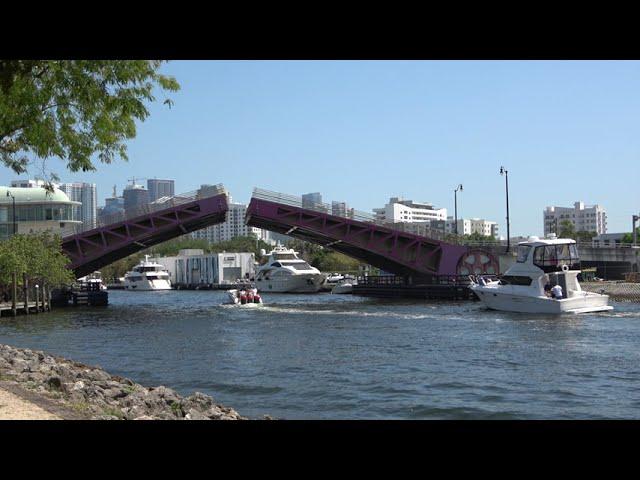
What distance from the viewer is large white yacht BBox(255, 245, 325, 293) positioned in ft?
274

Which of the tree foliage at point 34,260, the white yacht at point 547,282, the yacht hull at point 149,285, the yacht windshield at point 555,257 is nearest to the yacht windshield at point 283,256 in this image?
the yacht hull at point 149,285

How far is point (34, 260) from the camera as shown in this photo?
47062mm

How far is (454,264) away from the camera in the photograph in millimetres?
55156

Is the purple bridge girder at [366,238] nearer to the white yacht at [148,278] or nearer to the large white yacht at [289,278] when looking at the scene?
the large white yacht at [289,278]

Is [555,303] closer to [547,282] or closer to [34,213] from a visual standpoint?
[547,282]

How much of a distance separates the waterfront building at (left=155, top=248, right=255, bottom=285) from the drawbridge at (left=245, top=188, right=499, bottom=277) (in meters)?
56.6

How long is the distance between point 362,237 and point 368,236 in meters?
0.44

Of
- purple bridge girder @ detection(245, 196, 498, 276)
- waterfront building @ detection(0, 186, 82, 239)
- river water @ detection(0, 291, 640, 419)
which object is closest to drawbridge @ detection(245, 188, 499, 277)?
purple bridge girder @ detection(245, 196, 498, 276)

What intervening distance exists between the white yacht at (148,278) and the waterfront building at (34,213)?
48.1 metres

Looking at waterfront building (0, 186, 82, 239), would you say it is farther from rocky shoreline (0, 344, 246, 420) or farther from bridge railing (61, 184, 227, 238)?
rocky shoreline (0, 344, 246, 420)

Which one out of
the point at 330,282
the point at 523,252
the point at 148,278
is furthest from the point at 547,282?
the point at 148,278
